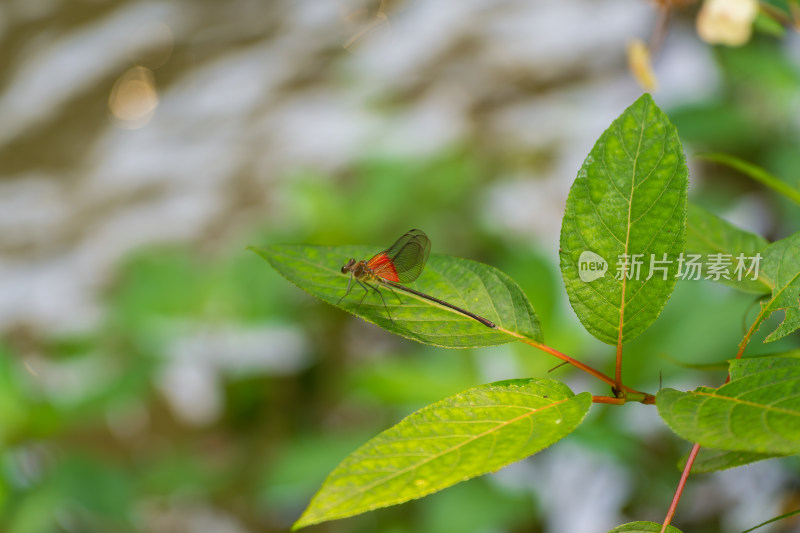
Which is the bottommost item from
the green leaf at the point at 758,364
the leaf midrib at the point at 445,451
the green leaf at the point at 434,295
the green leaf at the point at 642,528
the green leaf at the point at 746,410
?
the green leaf at the point at 642,528

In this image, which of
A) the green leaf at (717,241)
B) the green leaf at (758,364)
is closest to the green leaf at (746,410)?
the green leaf at (758,364)

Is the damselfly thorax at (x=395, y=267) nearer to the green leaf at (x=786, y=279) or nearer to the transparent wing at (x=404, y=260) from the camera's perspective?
the transparent wing at (x=404, y=260)

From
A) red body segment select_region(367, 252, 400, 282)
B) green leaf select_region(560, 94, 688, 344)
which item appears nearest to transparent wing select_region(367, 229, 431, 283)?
red body segment select_region(367, 252, 400, 282)

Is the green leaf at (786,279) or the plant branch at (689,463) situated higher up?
the green leaf at (786,279)

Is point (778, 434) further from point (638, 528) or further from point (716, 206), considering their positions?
point (716, 206)

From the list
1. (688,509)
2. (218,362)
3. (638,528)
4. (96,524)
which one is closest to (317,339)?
(218,362)

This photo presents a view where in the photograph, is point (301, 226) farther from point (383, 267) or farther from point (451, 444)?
point (451, 444)
